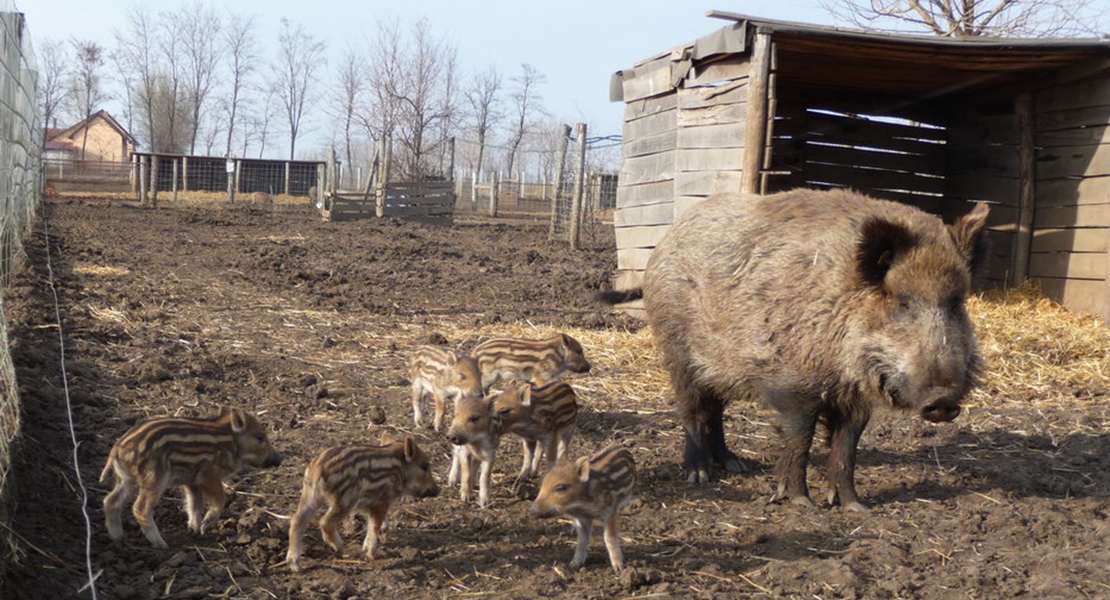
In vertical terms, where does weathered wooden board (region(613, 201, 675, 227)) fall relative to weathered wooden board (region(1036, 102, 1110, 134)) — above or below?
below

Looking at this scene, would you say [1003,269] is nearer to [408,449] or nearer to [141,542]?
[408,449]

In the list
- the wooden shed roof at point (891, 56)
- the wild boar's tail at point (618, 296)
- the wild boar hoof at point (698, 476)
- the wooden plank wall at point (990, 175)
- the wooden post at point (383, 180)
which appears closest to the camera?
the wild boar hoof at point (698, 476)

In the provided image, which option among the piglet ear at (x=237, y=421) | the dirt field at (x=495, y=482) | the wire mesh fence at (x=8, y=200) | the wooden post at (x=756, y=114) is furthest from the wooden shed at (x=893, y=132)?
the wire mesh fence at (x=8, y=200)

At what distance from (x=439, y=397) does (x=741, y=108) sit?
180 inches

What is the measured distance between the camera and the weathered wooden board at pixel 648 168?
1079cm

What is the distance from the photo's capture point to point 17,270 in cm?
1085

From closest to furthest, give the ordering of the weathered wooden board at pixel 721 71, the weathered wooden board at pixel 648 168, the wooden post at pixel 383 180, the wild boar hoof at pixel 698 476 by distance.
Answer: the wild boar hoof at pixel 698 476
the weathered wooden board at pixel 721 71
the weathered wooden board at pixel 648 168
the wooden post at pixel 383 180

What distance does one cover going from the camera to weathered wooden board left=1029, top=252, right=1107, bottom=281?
9.96 m

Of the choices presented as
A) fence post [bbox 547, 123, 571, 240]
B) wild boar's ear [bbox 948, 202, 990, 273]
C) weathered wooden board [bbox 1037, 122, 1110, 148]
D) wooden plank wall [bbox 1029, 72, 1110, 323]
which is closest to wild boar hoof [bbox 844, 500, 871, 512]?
wild boar's ear [bbox 948, 202, 990, 273]

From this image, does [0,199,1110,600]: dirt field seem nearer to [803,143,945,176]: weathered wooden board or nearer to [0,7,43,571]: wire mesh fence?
[0,7,43,571]: wire mesh fence

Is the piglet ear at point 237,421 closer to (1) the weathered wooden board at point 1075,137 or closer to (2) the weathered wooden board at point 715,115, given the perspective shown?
(2) the weathered wooden board at point 715,115

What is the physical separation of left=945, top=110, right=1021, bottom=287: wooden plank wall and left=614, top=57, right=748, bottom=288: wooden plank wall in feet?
11.9

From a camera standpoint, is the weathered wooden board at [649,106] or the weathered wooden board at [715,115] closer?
the weathered wooden board at [715,115]

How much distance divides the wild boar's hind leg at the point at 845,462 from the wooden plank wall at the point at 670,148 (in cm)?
442
